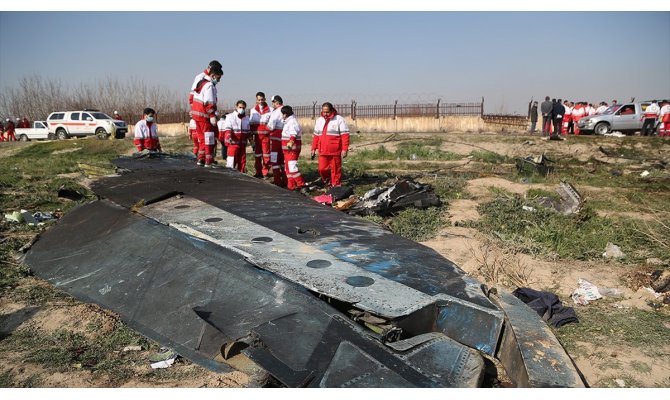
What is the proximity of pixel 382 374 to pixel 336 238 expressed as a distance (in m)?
1.75

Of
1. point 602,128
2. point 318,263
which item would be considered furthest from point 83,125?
point 318,263

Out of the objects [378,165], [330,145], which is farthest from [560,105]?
[330,145]

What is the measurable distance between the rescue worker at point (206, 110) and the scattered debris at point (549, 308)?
5.30m

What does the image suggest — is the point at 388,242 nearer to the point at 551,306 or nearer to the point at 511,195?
the point at 551,306

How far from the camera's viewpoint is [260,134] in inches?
402

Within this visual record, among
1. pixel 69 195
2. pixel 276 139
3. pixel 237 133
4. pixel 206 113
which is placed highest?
pixel 206 113

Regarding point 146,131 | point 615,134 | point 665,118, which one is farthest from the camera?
point 665,118

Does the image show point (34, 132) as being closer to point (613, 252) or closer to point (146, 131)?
point (146, 131)

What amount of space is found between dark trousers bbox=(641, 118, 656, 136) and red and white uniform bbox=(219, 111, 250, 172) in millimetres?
17725

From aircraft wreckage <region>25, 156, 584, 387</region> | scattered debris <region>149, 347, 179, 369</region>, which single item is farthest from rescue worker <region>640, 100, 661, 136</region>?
scattered debris <region>149, 347, 179, 369</region>

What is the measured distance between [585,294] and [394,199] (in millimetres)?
3388

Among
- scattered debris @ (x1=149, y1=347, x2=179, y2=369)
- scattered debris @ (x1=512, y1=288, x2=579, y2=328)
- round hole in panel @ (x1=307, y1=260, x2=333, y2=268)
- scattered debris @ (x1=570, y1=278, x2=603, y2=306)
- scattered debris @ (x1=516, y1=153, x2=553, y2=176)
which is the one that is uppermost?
round hole in panel @ (x1=307, y1=260, x2=333, y2=268)

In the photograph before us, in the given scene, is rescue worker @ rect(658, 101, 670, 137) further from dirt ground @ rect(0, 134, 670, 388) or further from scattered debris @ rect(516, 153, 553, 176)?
dirt ground @ rect(0, 134, 670, 388)

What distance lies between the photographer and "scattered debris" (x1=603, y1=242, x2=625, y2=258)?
559cm
